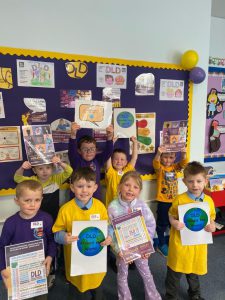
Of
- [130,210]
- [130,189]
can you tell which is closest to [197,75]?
[130,189]

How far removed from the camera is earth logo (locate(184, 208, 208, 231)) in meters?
1.91

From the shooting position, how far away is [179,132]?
9.71 feet

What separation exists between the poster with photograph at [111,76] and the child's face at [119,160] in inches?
26.8

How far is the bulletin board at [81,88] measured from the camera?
2.27 metres

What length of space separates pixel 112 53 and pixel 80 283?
2.00 m

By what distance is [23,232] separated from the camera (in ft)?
5.63

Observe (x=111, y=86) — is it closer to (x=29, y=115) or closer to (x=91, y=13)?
(x=91, y=13)

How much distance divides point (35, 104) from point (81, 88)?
1.48 ft

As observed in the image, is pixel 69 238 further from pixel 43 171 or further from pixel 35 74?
pixel 35 74

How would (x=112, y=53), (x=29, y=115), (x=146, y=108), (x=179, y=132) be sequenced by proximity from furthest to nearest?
(x=179, y=132), (x=146, y=108), (x=112, y=53), (x=29, y=115)

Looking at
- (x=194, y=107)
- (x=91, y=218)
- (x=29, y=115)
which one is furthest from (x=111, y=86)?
(x=91, y=218)

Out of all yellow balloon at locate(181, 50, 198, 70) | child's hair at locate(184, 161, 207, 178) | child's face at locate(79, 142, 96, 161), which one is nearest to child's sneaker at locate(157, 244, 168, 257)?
child's hair at locate(184, 161, 207, 178)

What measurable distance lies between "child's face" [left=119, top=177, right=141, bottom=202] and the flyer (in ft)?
0.44

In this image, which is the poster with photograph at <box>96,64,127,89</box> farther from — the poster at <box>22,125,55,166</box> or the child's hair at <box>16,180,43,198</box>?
the child's hair at <box>16,180,43,198</box>
